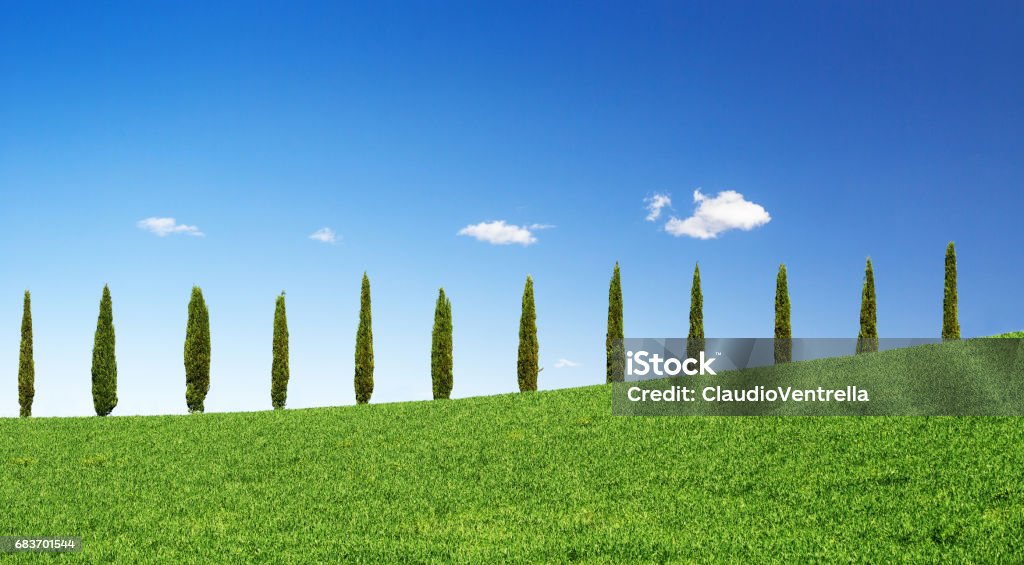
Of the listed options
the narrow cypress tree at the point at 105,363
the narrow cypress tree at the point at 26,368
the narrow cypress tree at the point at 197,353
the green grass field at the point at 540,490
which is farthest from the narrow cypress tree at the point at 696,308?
the narrow cypress tree at the point at 26,368

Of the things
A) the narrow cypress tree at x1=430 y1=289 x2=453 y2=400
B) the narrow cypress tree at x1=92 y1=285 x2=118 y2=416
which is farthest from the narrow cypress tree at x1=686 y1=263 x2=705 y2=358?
the narrow cypress tree at x1=92 y1=285 x2=118 y2=416

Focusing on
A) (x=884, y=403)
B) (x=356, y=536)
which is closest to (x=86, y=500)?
(x=356, y=536)

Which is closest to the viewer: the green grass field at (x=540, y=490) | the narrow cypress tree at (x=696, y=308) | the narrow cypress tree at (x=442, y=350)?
the green grass field at (x=540, y=490)

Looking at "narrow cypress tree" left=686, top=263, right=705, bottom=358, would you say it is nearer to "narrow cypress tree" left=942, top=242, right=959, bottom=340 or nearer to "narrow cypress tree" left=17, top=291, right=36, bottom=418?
"narrow cypress tree" left=942, top=242, right=959, bottom=340

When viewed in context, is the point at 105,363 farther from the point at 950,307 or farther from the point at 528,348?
the point at 950,307

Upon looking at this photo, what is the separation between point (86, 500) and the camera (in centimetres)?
1911

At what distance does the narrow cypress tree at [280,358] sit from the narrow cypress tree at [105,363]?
22.9ft

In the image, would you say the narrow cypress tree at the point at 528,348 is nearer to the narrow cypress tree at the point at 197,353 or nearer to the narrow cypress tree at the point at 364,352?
the narrow cypress tree at the point at 364,352

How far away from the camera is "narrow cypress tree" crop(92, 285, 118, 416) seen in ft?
117

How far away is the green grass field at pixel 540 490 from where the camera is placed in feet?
42.7

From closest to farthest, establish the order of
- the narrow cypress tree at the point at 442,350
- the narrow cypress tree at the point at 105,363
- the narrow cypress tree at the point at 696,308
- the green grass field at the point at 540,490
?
the green grass field at the point at 540,490
the narrow cypress tree at the point at 105,363
the narrow cypress tree at the point at 442,350
the narrow cypress tree at the point at 696,308

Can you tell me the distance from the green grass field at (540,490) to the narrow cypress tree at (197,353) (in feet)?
29.5

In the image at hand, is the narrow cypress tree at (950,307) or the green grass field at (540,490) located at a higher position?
the narrow cypress tree at (950,307)

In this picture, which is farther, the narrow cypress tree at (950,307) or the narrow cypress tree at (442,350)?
the narrow cypress tree at (950,307)
